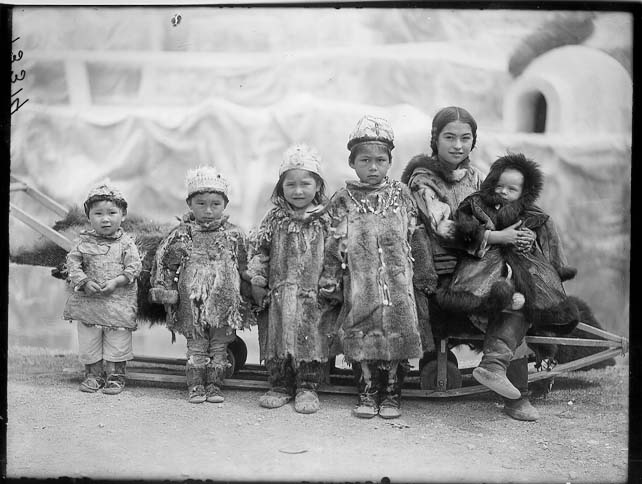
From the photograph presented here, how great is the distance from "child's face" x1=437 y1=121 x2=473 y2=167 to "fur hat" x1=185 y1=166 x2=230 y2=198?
1485 mm

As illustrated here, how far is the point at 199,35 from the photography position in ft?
14.5

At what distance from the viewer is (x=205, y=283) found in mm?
4148

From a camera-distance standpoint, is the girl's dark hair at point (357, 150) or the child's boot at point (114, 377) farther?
the child's boot at point (114, 377)

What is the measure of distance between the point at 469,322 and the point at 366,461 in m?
1.11

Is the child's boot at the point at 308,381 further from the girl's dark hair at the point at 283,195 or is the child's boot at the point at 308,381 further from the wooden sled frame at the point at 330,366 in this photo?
the girl's dark hair at the point at 283,195

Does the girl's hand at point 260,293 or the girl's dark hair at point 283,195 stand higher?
the girl's dark hair at point 283,195

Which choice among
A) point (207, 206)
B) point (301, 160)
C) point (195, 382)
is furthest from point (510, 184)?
point (195, 382)

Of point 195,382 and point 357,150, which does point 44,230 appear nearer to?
point 195,382

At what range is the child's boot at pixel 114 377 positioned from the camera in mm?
4258

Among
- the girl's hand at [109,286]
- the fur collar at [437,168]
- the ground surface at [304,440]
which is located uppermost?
the fur collar at [437,168]

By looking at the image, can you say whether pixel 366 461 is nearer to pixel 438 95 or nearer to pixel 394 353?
pixel 394 353

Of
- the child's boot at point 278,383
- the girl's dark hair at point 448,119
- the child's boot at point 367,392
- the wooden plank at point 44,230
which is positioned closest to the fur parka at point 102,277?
the wooden plank at point 44,230

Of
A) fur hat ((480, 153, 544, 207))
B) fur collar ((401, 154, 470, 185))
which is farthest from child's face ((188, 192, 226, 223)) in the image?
fur hat ((480, 153, 544, 207))

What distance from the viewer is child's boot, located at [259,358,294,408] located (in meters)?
4.09
